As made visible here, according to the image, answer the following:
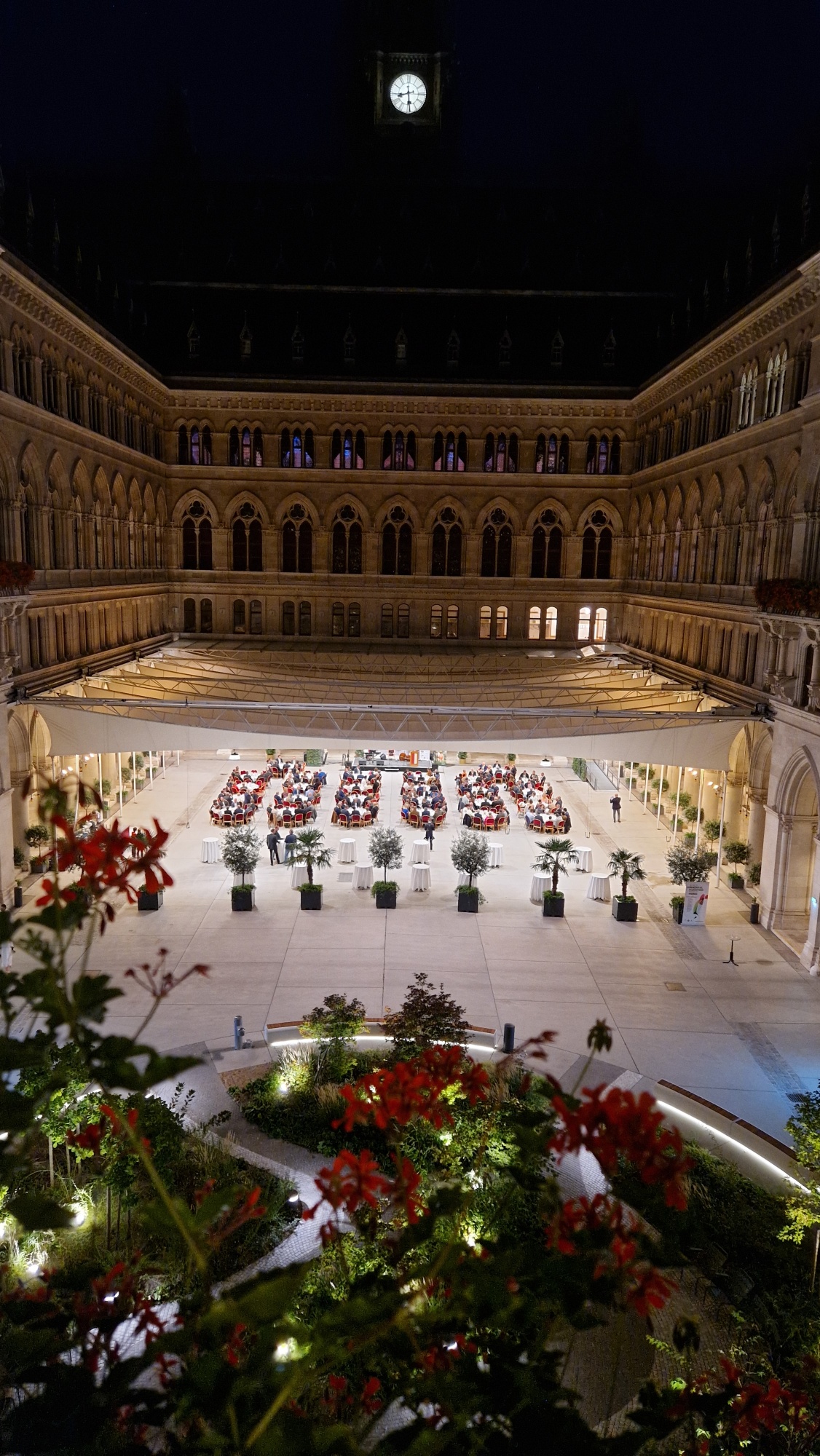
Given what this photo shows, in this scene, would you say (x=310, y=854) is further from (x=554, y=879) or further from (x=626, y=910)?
(x=626, y=910)

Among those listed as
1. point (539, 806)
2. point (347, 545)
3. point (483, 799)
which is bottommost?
point (539, 806)

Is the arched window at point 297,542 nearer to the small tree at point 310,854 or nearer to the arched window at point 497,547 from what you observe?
the arched window at point 497,547

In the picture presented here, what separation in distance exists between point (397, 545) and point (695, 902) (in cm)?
2761

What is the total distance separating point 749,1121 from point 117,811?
2315 cm

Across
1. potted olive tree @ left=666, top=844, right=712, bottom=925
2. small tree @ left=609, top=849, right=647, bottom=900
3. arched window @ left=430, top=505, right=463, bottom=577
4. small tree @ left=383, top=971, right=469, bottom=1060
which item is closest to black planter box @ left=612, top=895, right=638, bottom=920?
small tree @ left=609, top=849, right=647, bottom=900

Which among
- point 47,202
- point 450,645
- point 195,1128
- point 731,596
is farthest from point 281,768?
point 47,202

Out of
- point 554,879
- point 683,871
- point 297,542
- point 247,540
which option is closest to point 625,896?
point 683,871

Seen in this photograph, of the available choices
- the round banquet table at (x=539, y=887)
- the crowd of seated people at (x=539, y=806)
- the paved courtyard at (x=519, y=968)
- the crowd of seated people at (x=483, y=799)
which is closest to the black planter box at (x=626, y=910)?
the paved courtyard at (x=519, y=968)

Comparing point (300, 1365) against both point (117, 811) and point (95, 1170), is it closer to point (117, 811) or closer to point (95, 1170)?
point (95, 1170)

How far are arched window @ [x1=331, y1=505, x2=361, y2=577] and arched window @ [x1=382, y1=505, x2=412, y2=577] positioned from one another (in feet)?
4.04

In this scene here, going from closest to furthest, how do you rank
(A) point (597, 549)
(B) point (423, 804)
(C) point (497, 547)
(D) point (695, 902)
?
(D) point (695, 902) < (B) point (423, 804) < (A) point (597, 549) < (C) point (497, 547)

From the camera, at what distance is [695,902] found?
24.8 m

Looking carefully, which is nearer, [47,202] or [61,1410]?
[61,1410]

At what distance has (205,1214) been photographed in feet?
8.24
